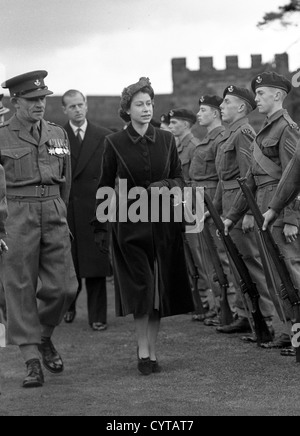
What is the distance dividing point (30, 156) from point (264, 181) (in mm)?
1876

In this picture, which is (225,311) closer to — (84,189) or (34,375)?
(84,189)

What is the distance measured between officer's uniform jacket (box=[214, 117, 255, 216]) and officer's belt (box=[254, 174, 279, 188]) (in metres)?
0.73

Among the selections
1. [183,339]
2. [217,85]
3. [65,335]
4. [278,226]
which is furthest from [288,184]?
[217,85]

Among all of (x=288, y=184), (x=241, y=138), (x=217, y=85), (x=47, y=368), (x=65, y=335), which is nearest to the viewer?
(x=288, y=184)

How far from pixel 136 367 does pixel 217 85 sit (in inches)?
1126

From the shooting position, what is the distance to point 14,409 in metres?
8.06

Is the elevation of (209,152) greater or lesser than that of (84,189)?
greater

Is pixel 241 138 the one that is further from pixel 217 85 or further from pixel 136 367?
pixel 217 85

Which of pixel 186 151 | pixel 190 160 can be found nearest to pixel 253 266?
pixel 190 160

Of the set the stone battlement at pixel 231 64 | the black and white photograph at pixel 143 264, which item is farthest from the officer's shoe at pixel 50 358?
the stone battlement at pixel 231 64

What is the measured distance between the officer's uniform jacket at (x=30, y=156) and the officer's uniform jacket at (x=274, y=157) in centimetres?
154

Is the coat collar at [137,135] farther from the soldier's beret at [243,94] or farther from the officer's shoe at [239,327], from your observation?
the officer's shoe at [239,327]

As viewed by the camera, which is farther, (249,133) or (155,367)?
(249,133)

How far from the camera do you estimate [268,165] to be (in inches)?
394
